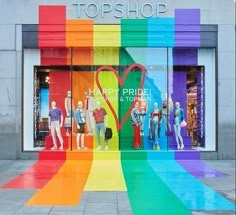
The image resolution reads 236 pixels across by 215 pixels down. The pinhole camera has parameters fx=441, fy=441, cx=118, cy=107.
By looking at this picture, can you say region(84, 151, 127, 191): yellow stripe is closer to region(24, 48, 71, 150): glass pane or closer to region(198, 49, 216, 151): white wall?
region(24, 48, 71, 150): glass pane

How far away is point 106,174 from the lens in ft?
41.5

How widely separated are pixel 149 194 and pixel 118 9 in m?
8.16

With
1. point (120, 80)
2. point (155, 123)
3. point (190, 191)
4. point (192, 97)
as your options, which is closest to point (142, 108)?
point (155, 123)

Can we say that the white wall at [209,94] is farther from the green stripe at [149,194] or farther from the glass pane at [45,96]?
the glass pane at [45,96]

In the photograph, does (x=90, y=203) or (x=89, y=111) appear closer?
(x=90, y=203)

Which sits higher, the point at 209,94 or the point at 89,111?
the point at 209,94

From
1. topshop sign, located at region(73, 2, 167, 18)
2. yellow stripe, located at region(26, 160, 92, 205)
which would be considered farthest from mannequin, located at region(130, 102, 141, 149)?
topshop sign, located at region(73, 2, 167, 18)

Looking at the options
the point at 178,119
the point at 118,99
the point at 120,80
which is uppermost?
the point at 120,80

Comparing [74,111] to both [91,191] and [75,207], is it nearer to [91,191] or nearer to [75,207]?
[91,191]

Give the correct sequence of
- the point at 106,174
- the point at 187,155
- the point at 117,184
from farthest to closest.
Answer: the point at 187,155, the point at 106,174, the point at 117,184

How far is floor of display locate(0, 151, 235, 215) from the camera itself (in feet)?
27.4

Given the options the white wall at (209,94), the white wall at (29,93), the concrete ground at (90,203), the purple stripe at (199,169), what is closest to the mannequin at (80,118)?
the white wall at (29,93)

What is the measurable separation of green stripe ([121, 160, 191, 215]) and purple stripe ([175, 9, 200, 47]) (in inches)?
201

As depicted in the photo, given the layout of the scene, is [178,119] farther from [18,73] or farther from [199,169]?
[18,73]
